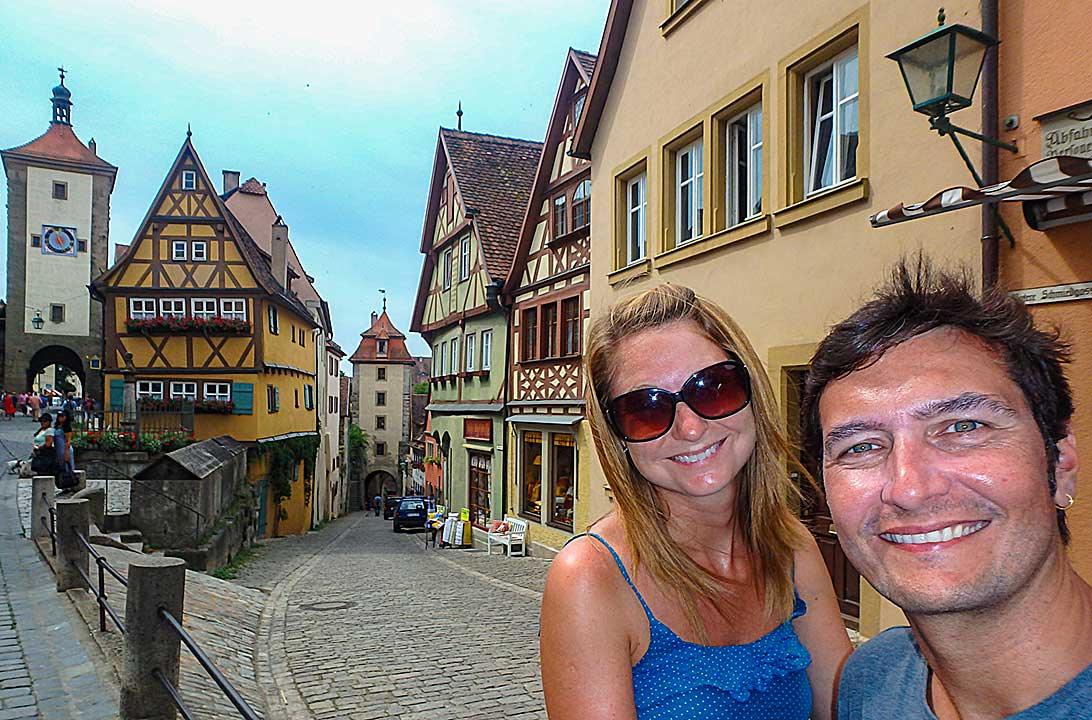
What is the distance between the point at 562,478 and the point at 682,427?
14.5 meters

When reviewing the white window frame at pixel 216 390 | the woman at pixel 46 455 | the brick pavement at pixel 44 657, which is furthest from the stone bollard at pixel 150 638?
the white window frame at pixel 216 390

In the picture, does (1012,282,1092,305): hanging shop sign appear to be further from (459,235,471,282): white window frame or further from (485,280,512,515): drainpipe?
(459,235,471,282): white window frame

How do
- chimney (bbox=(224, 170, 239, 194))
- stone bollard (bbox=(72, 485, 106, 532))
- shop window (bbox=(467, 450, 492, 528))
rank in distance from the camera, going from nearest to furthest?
stone bollard (bbox=(72, 485, 106, 532))
shop window (bbox=(467, 450, 492, 528))
chimney (bbox=(224, 170, 239, 194))

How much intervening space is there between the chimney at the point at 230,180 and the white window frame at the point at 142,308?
1493 cm

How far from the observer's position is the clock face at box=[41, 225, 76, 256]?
4425 centimetres

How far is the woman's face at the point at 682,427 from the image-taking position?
6.09 ft

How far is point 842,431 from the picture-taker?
1.30 meters

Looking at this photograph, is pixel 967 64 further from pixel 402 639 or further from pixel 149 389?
pixel 149 389

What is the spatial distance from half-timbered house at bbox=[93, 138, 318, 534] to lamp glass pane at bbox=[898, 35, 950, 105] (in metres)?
22.2

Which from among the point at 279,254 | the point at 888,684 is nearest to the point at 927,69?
the point at 888,684

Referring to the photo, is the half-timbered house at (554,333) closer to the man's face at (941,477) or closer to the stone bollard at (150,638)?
the stone bollard at (150,638)

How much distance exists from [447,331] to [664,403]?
71.3 ft

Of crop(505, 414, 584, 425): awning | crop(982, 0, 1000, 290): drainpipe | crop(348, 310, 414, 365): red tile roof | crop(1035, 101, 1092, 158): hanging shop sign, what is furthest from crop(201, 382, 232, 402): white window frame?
crop(348, 310, 414, 365): red tile roof

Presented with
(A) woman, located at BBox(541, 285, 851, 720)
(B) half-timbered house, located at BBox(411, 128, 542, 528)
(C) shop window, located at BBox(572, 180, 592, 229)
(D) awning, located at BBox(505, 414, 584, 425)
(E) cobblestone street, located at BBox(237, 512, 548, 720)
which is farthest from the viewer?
(B) half-timbered house, located at BBox(411, 128, 542, 528)
